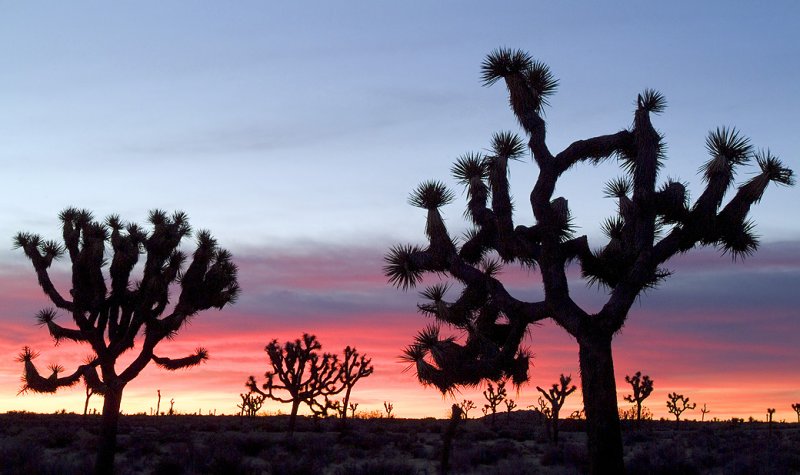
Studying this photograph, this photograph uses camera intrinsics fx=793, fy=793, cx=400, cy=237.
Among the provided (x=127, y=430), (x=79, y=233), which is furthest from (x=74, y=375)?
(x=127, y=430)

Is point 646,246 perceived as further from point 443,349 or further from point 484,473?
point 484,473

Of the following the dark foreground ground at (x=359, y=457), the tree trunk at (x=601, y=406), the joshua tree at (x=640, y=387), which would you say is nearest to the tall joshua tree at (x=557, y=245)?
the tree trunk at (x=601, y=406)

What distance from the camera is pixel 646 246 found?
1319cm

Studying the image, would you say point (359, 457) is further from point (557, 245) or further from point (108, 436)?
point (557, 245)

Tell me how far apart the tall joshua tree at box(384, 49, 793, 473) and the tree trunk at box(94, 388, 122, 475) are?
8.52 metres

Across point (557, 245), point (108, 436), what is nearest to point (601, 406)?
point (557, 245)

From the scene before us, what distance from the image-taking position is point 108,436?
1878cm

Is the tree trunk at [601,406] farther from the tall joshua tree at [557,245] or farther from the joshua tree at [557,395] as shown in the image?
the joshua tree at [557,395]

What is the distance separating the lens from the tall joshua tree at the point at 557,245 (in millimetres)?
12977

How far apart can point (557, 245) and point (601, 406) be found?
2.80m

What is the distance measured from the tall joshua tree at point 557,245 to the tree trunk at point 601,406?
2 centimetres

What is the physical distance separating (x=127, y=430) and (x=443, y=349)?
1007 inches

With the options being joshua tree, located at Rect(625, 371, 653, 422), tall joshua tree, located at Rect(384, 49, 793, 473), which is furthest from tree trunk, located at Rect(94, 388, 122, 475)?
joshua tree, located at Rect(625, 371, 653, 422)

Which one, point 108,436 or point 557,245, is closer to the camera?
point 557,245
